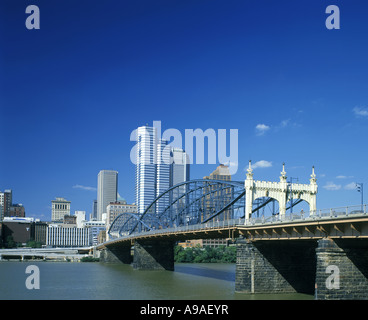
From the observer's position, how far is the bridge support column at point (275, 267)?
52.2 meters

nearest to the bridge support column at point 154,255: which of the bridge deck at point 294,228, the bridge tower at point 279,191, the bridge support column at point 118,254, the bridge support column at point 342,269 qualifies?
the bridge deck at point 294,228

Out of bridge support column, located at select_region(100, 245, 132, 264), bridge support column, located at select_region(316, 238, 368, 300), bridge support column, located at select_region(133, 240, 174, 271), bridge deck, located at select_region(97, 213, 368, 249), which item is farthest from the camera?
bridge support column, located at select_region(100, 245, 132, 264)

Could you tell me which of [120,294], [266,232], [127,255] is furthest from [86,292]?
[127,255]

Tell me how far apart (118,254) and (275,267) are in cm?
9224

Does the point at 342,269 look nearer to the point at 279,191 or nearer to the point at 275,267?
the point at 275,267

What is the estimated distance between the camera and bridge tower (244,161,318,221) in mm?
62125

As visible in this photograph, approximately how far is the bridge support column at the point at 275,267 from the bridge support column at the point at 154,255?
1894 inches

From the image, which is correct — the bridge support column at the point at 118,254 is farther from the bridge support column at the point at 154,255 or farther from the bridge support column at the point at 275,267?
the bridge support column at the point at 275,267

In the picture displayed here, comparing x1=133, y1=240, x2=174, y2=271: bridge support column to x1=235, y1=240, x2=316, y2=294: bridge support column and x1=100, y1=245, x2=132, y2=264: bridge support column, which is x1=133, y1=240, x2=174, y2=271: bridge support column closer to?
x1=100, y1=245, x2=132, y2=264: bridge support column

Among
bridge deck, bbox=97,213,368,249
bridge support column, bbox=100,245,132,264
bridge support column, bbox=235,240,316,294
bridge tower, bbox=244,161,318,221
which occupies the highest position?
bridge tower, bbox=244,161,318,221

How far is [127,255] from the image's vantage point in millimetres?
139125

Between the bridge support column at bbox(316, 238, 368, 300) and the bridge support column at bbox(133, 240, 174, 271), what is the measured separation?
205 ft

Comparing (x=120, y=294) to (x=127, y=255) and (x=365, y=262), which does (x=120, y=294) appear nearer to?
(x=365, y=262)

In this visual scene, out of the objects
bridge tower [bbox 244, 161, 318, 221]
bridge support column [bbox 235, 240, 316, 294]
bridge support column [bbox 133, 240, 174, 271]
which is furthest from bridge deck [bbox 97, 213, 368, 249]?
bridge support column [bbox 133, 240, 174, 271]
